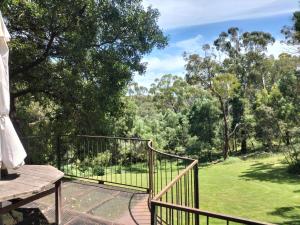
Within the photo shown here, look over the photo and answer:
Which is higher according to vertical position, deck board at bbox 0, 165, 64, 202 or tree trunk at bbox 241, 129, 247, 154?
deck board at bbox 0, 165, 64, 202

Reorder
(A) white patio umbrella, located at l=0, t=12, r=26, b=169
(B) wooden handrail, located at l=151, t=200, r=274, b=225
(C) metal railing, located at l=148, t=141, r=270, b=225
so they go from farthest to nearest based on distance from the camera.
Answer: (A) white patio umbrella, located at l=0, t=12, r=26, b=169, (C) metal railing, located at l=148, t=141, r=270, b=225, (B) wooden handrail, located at l=151, t=200, r=274, b=225

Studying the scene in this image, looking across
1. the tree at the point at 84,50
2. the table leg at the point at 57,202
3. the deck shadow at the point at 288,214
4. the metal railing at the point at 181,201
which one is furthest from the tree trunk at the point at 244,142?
the table leg at the point at 57,202

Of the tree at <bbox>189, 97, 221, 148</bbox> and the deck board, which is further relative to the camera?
the tree at <bbox>189, 97, 221, 148</bbox>

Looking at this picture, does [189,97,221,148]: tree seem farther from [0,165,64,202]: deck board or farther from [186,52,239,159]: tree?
[0,165,64,202]: deck board

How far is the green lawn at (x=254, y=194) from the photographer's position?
953 centimetres

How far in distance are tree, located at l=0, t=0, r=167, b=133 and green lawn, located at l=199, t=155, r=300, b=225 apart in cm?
520

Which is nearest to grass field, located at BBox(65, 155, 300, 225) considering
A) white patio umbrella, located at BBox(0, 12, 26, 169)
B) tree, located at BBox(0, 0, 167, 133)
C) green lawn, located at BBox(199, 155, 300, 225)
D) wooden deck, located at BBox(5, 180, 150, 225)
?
green lawn, located at BBox(199, 155, 300, 225)

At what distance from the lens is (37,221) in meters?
4.18

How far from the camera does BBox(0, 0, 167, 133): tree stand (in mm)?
6875

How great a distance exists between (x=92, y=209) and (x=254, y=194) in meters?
8.78

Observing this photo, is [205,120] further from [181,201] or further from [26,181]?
[26,181]

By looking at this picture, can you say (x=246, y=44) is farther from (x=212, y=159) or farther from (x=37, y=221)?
(x=37, y=221)

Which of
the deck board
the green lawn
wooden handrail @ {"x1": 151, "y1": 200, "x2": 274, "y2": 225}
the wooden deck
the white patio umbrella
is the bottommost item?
the green lawn

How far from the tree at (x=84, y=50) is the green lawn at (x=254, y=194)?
17.1 feet
